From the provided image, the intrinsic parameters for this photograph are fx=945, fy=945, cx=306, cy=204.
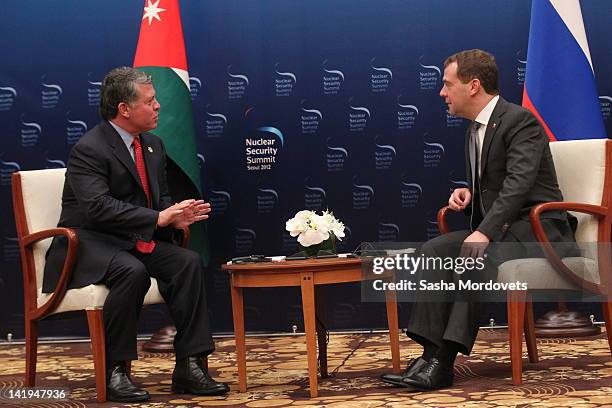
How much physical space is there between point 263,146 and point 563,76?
1.85m

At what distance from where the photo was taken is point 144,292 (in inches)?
160

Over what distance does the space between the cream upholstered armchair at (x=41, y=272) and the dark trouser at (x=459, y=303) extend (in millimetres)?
1205

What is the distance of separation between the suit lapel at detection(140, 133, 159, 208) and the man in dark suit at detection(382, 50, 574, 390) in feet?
4.12

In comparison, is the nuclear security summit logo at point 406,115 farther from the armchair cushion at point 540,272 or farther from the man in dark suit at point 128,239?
the armchair cushion at point 540,272

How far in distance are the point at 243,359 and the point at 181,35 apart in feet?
7.45

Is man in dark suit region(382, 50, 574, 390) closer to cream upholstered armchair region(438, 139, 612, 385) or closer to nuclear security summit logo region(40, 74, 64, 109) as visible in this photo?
cream upholstered armchair region(438, 139, 612, 385)

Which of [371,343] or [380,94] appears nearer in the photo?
[371,343]

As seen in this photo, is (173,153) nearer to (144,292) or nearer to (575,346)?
(144,292)

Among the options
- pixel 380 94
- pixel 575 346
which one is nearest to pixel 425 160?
pixel 380 94

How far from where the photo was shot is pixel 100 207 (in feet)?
13.3

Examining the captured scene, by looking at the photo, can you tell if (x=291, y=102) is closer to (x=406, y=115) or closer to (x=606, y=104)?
(x=406, y=115)

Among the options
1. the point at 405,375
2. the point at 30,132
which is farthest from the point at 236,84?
the point at 405,375

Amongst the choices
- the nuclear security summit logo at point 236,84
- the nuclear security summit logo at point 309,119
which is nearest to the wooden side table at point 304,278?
the nuclear security summit logo at point 309,119

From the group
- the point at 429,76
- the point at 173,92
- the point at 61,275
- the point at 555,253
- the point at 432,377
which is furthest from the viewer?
the point at 429,76
